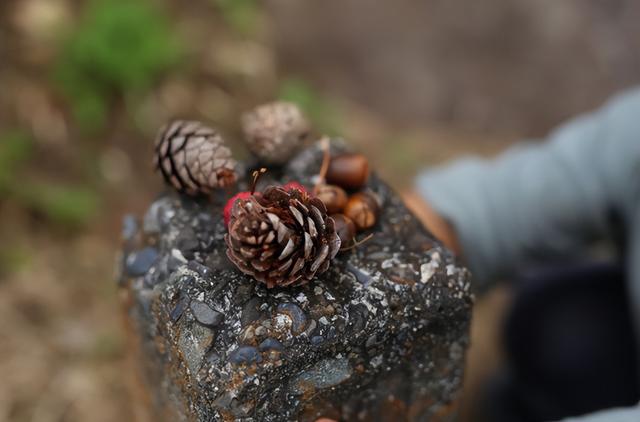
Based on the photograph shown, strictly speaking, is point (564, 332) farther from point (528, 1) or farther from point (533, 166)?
point (528, 1)

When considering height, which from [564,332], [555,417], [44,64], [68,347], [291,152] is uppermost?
[44,64]

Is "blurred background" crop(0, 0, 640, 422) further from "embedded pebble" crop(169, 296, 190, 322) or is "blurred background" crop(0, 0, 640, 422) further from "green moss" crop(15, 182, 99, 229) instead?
"embedded pebble" crop(169, 296, 190, 322)

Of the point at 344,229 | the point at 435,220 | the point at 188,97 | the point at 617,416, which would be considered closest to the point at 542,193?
the point at 435,220

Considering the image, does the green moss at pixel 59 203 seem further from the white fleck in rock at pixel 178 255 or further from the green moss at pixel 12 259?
the white fleck in rock at pixel 178 255

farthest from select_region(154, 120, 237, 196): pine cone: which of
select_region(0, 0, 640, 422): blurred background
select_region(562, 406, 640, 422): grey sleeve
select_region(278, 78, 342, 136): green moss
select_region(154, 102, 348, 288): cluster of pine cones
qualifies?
select_region(278, 78, 342, 136): green moss

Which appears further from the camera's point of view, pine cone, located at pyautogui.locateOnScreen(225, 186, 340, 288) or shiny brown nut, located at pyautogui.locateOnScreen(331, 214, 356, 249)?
shiny brown nut, located at pyautogui.locateOnScreen(331, 214, 356, 249)

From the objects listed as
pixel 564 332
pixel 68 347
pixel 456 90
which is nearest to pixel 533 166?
pixel 564 332

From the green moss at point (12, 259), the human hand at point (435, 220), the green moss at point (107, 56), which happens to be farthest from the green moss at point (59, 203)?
the human hand at point (435, 220)

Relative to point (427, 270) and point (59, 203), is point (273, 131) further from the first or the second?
point (59, 203)
